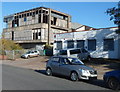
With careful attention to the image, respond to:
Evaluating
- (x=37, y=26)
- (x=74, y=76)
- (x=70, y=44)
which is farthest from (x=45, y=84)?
(x=37, y=26)

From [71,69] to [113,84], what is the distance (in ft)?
11.2

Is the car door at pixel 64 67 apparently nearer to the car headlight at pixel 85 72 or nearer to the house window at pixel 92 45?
the car headlight at pixel 85 72

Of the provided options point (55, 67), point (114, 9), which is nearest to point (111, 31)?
point (114, 9)

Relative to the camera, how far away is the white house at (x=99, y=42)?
25.7 meters

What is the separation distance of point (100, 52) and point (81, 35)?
4772mm

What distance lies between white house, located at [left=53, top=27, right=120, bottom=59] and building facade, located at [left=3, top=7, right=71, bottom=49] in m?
17.1

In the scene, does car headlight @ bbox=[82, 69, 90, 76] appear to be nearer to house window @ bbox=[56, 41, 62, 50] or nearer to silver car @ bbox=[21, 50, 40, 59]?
house window @ bbox=[56, 41, 62, 50]

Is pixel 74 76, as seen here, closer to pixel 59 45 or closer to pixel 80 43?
pixel 80 43

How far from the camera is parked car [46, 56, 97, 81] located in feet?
38.9

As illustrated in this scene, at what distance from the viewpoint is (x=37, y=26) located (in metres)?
49.1

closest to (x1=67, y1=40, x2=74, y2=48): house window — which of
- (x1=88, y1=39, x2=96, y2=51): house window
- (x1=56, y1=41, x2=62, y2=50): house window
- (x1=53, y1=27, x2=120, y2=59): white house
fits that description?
(x1=53, y1=27, x2=120, y2=59): white house

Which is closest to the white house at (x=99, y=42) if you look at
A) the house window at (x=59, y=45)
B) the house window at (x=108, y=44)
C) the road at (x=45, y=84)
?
the house window at (x=108, y=44)

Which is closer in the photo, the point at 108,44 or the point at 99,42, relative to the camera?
the point at 108,44

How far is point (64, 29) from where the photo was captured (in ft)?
181
